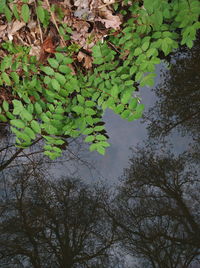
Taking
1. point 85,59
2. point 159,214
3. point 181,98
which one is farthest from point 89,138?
point 159,214

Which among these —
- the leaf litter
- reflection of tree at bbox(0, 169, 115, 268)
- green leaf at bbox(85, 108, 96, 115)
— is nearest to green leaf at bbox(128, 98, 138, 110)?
green leaf at bbox(85, 108, 96, 115)

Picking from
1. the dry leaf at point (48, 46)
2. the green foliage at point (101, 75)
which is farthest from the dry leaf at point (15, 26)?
the dry leaf at point (48, 46)

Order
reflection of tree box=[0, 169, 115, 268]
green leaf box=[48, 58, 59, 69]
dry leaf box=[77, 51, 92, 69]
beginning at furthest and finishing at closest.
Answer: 1. reflection of tree box=[0, 169, 115, 268]
2. dry leaf box=[77, 51, 92, 69]
3. green leaf box=[48, 58, 59, 69]

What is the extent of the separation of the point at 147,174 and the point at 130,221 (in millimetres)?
4089

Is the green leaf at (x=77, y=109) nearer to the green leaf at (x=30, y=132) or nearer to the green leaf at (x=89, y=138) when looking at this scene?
the green leaf at (x=89, y=138)

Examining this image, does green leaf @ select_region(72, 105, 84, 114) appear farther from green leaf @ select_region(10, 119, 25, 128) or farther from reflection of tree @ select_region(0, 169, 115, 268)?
reflection of tree @ select_region(0, 169, 115, 268)

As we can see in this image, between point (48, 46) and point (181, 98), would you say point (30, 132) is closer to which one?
point (48, 46)

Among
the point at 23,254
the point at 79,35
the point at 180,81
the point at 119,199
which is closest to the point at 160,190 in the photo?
the point at 119,199

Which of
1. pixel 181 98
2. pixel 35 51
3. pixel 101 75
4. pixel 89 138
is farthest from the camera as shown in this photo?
pixel 181 98

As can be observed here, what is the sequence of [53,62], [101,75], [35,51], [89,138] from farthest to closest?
1. [35,51]
2. [101,75]
3. [89,138]
4. [53,62]

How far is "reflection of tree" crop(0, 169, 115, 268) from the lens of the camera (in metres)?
14.9

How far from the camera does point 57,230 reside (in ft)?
57.8

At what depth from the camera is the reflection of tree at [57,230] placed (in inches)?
588

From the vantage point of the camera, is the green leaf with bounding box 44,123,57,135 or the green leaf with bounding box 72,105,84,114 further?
the green leaf with bounding box 44,123,57,135
